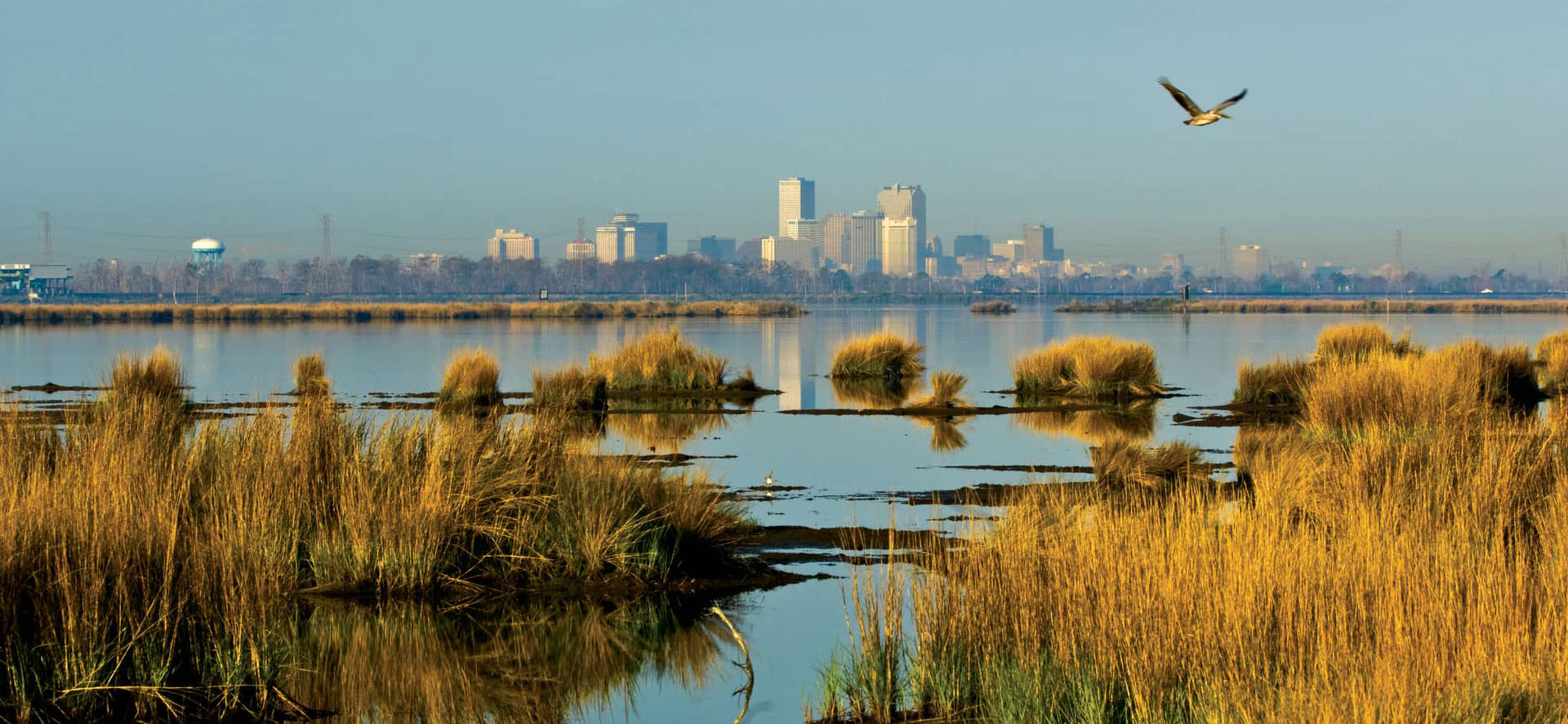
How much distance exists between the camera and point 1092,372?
2788cm

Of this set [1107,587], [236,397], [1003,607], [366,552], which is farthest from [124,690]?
[236,397]

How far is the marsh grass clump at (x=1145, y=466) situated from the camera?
13.5 m

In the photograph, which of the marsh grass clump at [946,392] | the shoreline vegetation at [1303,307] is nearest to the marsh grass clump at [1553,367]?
the marsh grass clump at [946,392]

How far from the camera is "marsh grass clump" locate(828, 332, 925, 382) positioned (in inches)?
1340

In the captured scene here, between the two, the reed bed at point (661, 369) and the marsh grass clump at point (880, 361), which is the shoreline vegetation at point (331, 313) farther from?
the reed bed at point (661, 369)

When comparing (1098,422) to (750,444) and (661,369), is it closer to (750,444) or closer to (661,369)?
(750,444)

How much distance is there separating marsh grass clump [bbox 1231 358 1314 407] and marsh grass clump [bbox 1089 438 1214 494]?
10301 millimetres

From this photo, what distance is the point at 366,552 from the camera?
32.7 feet

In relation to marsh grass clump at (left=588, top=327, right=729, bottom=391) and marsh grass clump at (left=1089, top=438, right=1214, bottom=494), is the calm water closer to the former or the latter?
marsh grass clump at (left=1089, top=438, right=1214, bottom=494)

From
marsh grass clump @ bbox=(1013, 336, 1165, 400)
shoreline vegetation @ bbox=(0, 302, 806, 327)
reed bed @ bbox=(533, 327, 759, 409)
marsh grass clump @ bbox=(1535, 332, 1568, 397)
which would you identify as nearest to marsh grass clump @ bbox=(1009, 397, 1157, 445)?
marsh grass clump @ bbox=(1013, 336, 1165, 400)

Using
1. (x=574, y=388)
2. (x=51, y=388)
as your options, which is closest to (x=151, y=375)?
(x=574, y=388)

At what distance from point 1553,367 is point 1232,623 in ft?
86.3

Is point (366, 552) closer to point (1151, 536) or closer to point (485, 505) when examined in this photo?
point (485, 505)

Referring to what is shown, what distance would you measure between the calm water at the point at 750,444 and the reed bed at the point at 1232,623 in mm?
753
